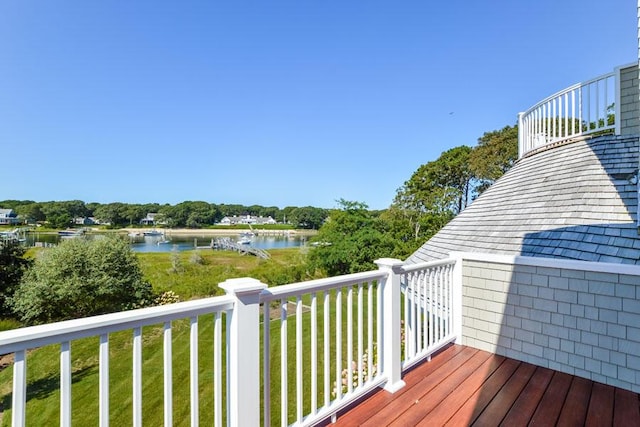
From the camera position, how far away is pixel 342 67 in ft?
43.3

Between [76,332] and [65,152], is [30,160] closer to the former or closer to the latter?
[65,152]

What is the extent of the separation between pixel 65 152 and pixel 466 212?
27.0m

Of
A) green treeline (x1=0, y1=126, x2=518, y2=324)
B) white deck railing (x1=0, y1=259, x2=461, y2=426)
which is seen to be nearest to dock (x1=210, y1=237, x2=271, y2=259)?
green treeline (x1=0, y1=126, x2=518, y2=324)

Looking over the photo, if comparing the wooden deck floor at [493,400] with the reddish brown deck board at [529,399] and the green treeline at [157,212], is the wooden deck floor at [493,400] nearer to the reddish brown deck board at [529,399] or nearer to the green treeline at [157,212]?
the reddish brown deck board at [529,399]

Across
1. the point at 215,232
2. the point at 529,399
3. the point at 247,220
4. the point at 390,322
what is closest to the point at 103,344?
the point at 390,322

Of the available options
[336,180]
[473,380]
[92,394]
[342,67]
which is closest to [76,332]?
[473,380]

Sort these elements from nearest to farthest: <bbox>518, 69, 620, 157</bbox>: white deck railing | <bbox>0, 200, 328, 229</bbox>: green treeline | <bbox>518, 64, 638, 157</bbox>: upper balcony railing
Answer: <bbox>518, 64, 638, 157</bbox>: upper balcony railing → <bbox>518, 69, 620, 157</bbox>: white deck railing → <bbox>0, 200, 328, 229</bbox>: green treeline

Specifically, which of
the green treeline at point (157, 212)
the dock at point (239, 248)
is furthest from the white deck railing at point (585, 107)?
the green treeline at point (157, 212)

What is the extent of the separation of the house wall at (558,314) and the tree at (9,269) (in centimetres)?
1417

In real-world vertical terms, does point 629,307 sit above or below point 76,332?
below

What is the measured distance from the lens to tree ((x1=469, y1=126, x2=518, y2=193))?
58.2ft

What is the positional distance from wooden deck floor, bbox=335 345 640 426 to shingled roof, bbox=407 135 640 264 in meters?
1.43

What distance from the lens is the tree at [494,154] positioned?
58.2 feet

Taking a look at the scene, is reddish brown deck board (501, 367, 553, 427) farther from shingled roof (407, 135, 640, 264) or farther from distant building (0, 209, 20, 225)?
distant building (0, 209, 20, 225)
